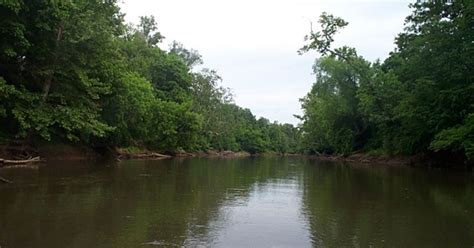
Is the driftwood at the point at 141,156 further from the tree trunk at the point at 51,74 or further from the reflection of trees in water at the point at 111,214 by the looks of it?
the reflection of trees in water at the point at 111,214

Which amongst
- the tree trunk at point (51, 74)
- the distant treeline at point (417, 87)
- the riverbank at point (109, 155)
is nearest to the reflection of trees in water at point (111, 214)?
the tree trunk at point (51, 74)

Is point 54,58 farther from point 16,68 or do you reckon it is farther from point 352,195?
point 352,195

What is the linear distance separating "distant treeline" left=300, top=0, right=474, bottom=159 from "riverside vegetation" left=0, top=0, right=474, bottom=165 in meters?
0.10

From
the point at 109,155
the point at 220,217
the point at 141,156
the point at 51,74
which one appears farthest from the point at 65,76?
the point at 220,217

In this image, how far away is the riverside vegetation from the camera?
87.1 feet

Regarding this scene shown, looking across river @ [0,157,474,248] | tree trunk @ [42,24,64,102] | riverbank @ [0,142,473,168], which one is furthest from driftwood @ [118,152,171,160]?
river @ [0,157,474,248]

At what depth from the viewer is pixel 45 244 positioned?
25.2ft

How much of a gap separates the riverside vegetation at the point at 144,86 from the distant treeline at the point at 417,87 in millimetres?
101

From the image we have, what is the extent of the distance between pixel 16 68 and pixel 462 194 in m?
24.6

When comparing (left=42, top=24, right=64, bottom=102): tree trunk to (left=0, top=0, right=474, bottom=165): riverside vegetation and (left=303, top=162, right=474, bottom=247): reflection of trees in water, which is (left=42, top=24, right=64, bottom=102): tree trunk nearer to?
(left=0, top=0, right=474, bottom=165): riverside vegetation

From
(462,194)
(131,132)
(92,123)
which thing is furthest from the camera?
(131,132)

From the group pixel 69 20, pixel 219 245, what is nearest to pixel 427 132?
pixel 69 20

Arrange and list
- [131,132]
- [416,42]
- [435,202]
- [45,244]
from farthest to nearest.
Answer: [131,132]
[416,42]
[435,202]
[45,244]

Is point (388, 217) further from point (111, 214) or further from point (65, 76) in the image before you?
point (65, 76)
